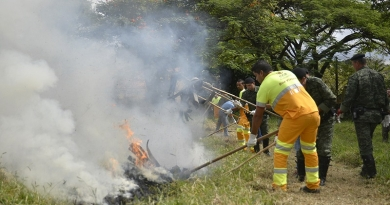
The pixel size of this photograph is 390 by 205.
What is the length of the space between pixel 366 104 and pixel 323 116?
81 centimetres

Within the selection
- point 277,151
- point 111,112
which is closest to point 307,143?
point 277,151

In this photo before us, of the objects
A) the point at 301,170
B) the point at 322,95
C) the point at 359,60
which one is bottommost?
the point at 301,170

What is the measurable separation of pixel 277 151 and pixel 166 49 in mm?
4717

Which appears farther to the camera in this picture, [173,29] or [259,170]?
[173,29]

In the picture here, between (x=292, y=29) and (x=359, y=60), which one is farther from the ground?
(x=292, y=29)

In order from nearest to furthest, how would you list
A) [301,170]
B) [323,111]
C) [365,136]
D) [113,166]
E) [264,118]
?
[113,166]
[323,111]
[365,136]
[301,170]
[264,118]

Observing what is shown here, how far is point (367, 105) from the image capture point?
19.4ft

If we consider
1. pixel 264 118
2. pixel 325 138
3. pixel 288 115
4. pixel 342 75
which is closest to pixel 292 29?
pixel 264 118

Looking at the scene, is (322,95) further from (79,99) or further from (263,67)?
(79,99)

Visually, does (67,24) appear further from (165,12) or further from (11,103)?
(165,12)

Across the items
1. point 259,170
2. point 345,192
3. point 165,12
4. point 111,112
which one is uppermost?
point 165,12

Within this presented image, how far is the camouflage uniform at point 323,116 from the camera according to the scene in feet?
18.4

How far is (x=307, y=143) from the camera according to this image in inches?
199

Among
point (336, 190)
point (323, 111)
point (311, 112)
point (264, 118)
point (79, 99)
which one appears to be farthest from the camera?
point (264, 118)
